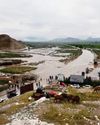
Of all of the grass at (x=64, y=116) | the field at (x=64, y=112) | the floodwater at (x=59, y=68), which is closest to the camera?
the grass at (x=64, y=116)

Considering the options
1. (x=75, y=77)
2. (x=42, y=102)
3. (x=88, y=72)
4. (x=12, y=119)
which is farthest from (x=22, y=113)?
(x=88, y=72)

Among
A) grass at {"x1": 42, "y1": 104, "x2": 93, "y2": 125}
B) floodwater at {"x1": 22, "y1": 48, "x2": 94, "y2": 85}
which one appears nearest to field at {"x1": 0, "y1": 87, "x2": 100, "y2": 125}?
grass at {"x1": 42, "y1": 104, "x2": 93, "y2": 125}

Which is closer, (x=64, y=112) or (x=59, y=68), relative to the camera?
(x=64, y=112)

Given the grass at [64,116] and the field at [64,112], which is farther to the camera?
the field at [64,112]

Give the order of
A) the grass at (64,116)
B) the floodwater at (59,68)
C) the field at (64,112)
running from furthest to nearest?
the floodwater at (59,68) → the field at (64,112) → the grass at (64,116)

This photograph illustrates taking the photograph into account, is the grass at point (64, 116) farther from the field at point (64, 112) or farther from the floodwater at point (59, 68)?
the floodwater at point (59, 68)

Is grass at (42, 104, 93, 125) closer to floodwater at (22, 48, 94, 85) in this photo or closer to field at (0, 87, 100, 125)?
field at (0, 87, 100, 125)

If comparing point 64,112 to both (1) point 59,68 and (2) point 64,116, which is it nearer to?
(2) point 64,116

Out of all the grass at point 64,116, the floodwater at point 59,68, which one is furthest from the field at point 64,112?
the floodwater at point 59,68

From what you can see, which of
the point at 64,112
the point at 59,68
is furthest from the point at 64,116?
the point at 59,68

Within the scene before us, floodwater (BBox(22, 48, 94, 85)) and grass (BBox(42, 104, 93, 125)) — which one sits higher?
grass (BBox(42, 104, 93, 125))

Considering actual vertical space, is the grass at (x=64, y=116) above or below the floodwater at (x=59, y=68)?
above
